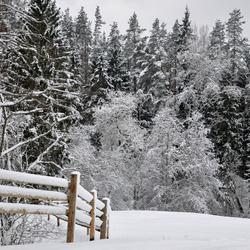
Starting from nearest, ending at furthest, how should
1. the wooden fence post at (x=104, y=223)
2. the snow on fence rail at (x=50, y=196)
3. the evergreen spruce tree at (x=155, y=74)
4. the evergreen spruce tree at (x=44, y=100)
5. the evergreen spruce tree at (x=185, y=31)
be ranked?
1. the snow on fence rail at (x=50, y=196)
2. the wooden fence post at (x=104, y=223)
3. the evergreen spruce tree at (x=44, y=100)
4. the evergreen spruce tree at (x=155, y=74)
5. the evergreen spruce tree at (x=185, y=31)

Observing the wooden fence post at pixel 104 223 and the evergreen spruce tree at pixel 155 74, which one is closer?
the wooden fence post at pixel 104 223

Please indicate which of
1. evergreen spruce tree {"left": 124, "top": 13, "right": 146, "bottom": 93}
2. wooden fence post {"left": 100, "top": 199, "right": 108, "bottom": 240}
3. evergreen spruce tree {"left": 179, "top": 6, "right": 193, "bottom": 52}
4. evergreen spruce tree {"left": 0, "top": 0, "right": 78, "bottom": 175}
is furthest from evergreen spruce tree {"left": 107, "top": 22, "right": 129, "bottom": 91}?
wooden fence post {"left": 100, "top": 199, "right": 108, "bottom": 240}

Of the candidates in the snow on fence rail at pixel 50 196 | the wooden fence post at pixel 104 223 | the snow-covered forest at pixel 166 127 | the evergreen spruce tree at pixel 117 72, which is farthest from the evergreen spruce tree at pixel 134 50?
the snow on fence rail at pixel 50 196

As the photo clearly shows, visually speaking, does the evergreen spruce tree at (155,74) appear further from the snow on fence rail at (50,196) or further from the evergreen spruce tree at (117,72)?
the snow on fence rail at (50,196)

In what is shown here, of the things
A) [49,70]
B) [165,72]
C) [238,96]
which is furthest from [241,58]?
[49,70]

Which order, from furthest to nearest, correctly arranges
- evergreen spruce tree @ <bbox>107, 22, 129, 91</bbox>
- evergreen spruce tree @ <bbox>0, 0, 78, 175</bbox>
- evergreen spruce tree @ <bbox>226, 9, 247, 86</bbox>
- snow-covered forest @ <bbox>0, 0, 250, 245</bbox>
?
evergreen spruce tree @ <bbox>107, 22, 129, 91</bbox> → evergreen spruce tree @ <bbox>226, 9, 247, 86</bbox> → snow-covered forest @ <bbox>0, 0, 250, 245</bbox> → evergreen spruce tree @ <bbox>0, 0, 78, 175</bbox>

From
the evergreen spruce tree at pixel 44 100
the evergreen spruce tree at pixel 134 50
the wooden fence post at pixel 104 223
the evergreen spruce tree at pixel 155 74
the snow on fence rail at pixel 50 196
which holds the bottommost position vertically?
the wooden fence post at pixel 104 223

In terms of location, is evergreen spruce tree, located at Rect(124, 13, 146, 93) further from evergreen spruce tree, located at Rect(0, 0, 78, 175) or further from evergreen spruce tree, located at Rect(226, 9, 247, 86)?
evergreen spruce tree, located at Rect(0, 0, 78, 175)

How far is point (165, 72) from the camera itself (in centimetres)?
3117

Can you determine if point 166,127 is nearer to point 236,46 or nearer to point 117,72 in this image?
point 117,72

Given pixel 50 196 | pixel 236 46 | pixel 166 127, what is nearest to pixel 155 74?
pixel 166 127

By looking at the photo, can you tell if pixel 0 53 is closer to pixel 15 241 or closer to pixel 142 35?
pixel 15 241

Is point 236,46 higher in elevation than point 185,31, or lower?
lower

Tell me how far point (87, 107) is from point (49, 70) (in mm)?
16091
